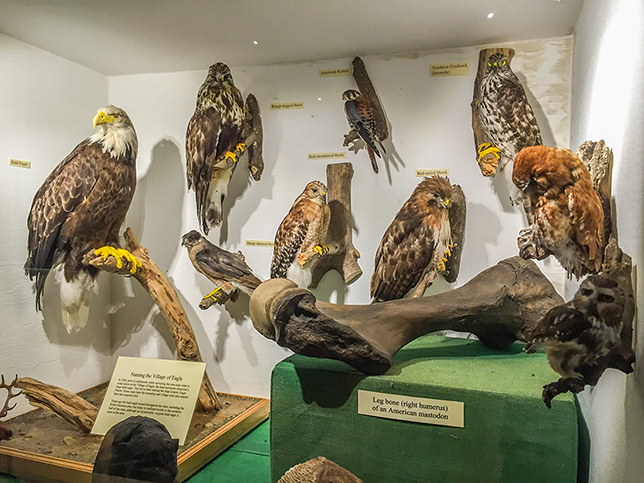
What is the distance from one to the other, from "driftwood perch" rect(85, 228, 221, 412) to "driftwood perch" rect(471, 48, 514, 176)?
93cm

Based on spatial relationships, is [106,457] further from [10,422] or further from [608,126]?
[608,126]

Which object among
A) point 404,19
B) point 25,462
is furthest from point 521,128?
point 25,462

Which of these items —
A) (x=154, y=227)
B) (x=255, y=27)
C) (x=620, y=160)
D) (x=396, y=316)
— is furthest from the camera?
(x=154, y=227)

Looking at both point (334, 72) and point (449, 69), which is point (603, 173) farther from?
point (334, 72)

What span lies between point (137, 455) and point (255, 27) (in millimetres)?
988

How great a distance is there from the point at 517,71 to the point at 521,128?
132 millimetres

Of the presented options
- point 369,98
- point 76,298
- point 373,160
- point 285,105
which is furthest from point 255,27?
point 76,298

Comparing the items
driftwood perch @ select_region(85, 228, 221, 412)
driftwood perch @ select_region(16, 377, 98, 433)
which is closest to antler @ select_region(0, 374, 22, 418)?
driftwood perch @ select_region(16, 377, 98, 433)

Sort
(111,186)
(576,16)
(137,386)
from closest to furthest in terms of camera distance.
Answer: (576,16) < (137,386) < (111,186)

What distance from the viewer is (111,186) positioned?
1.34 meters

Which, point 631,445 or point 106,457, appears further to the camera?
point 106,457

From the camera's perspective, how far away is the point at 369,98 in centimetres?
119

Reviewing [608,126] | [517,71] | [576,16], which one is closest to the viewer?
[608,126]

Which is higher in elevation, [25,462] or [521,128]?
[521,128]
